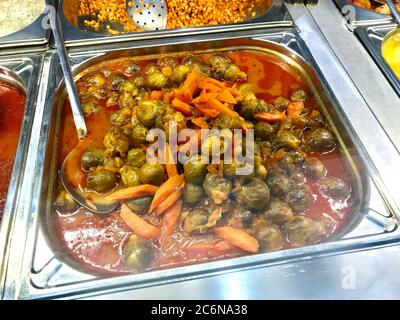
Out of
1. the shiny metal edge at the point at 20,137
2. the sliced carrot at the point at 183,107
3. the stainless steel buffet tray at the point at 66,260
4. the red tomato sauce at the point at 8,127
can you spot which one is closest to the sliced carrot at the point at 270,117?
the stainless steel buffet tray at the point at 66,260

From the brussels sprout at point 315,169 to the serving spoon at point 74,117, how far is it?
1.25 m

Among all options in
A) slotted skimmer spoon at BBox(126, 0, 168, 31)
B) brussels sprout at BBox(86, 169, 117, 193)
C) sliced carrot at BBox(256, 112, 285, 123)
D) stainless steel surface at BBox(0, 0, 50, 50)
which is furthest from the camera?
slotted skimmer spoon at BBox(126, 0, 168, 31)

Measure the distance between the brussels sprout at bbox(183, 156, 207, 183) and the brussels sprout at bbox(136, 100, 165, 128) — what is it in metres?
0.45

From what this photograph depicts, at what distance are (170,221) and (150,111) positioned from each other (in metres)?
0.80

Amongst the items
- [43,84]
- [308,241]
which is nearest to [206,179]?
[308,241]

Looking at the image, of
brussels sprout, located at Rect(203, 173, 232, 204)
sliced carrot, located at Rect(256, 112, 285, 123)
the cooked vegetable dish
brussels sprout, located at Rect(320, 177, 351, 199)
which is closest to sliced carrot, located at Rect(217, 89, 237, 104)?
the cooked vegetable dish

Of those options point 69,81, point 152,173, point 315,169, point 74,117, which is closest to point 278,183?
point 315,169

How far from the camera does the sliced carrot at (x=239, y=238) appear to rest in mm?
2047

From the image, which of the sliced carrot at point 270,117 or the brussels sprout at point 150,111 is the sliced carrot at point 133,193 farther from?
the sliced carrot at point 270,117

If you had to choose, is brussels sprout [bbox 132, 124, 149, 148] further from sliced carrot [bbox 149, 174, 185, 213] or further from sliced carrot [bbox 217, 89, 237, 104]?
sliced carrot [bbox 217, 89, 237, 104]

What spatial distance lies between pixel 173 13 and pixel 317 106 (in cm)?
169

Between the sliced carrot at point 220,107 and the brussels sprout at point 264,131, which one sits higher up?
the sliced carrot at point 220,107

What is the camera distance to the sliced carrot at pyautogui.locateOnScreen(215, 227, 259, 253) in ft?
6.72

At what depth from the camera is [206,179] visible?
227 centimetres
